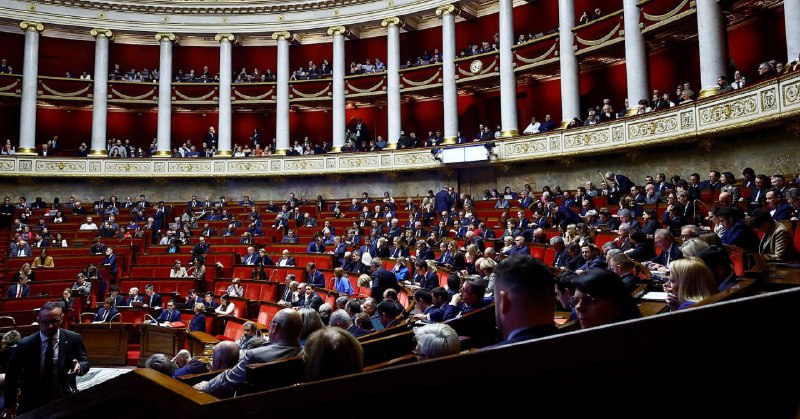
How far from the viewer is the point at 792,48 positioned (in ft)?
33.4

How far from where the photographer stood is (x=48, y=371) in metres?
4.18

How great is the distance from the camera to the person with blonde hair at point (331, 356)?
1.88 metres

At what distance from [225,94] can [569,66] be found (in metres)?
13.7

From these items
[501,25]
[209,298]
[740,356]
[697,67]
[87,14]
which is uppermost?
[87,14]

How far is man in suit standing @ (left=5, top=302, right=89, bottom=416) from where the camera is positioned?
13.4ft

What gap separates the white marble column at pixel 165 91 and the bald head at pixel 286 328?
20131 millimetres

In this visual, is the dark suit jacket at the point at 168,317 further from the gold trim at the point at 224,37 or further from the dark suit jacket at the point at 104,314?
the gold trim at the point at 224,37

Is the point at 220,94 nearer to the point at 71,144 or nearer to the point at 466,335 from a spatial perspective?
the point at 71,144

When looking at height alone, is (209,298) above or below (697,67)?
below

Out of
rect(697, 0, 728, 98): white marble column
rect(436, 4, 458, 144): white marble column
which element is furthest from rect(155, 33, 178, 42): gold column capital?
rect(697, 0, 728, 98): white marble column

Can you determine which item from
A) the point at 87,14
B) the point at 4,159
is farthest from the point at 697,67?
the point at 4,159

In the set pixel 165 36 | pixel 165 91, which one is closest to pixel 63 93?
pixel 165 91

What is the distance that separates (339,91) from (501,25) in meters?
6.88

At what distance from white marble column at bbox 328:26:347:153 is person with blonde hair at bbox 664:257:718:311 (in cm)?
1864
